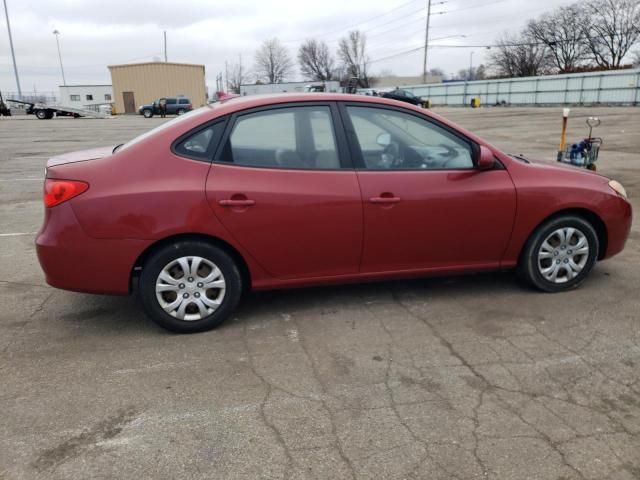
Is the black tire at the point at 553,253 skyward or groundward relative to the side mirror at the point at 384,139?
groundward

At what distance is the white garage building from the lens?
74.4 metres

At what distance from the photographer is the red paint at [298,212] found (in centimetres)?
347

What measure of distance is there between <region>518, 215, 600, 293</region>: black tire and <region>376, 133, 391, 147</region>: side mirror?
55.2 inches

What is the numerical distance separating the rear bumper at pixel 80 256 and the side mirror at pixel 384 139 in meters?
1.81

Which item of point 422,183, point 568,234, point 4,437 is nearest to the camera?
point 4,437

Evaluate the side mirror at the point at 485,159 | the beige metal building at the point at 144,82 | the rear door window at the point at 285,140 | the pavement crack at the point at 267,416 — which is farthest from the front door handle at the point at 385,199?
the beige metal building at the point at 144,82

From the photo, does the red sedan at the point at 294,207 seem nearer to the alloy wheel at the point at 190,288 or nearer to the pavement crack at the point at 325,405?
the alloy wheel at the point at 190,288

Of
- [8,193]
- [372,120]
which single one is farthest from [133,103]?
[372,120]

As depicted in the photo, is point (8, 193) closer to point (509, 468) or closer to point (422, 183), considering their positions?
point (422, 183)

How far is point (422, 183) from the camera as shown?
389 centimetres

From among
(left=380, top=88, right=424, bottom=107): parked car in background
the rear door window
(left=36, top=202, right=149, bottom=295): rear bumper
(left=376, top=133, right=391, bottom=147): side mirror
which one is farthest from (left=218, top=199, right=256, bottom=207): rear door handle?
(left=380, top=88, right=424, bottom=107): parked car in background

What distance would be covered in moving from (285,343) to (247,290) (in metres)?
0.56

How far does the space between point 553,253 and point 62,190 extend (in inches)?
145

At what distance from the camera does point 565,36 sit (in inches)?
2721
